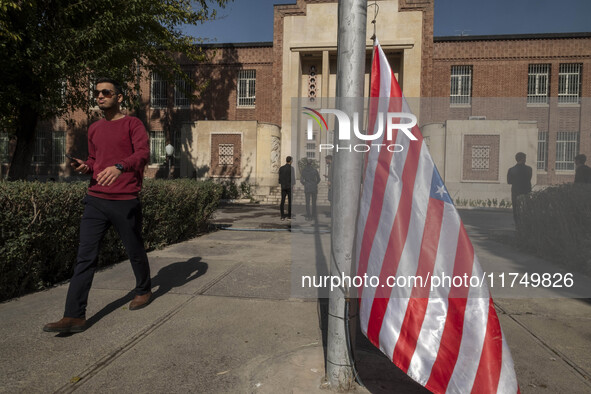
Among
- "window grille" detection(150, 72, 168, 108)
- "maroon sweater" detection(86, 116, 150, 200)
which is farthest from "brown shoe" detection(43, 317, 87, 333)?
"window grille" detection(150, 72, 168, 108)

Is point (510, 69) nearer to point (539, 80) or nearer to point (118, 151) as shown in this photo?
point (539, 80)

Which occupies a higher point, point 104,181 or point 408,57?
point 408,57

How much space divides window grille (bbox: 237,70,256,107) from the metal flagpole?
2527 centimetres

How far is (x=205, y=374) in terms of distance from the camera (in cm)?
242

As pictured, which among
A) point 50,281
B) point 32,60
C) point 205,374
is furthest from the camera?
point 32,60

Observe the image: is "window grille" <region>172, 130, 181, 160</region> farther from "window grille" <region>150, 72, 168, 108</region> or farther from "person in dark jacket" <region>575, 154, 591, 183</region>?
"person in dark jacket" <region>575, 154, 591, 183</region>

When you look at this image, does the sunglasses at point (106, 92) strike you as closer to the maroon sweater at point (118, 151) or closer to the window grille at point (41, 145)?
the maroon sweater at point (118, 151)

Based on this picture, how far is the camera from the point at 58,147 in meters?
28.0

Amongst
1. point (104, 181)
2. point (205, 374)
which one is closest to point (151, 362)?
point (205, 374)

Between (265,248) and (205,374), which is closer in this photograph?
(205,374)

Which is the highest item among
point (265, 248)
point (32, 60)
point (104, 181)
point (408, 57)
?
point (408, 57)

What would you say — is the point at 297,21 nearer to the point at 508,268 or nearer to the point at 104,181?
the point at 508,268

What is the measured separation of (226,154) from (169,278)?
20426 millimetres

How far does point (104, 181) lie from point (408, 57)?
24.6 metres
